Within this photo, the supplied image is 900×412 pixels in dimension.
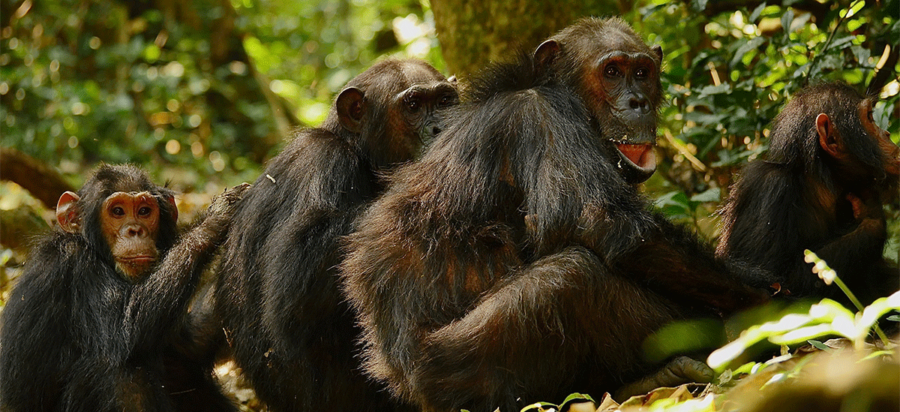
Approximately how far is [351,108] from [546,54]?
1.47m

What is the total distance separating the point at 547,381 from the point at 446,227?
934 mm

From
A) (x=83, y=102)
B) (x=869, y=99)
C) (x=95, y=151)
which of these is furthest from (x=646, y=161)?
(x=95, y=151)

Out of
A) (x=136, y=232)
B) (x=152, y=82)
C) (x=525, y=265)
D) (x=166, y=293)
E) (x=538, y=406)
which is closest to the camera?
(x=538, y=406)

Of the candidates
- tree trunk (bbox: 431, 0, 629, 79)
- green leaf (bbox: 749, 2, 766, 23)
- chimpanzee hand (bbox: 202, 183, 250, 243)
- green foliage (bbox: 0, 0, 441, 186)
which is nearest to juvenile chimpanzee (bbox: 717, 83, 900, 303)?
green leaf (bbox: 749, 2, 766, 23)

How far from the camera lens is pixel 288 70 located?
18.0 m

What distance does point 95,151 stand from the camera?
504 inches

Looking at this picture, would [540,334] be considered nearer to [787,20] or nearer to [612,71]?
[612,71]

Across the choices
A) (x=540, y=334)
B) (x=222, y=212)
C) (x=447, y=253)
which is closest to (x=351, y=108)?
(x=222, y=212)

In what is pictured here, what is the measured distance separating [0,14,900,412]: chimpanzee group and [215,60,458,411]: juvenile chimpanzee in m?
0.01

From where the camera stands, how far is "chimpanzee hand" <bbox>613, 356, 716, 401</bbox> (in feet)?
13.6

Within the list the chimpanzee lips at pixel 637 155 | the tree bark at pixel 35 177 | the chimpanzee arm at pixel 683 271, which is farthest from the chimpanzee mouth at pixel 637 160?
the tree bark at pixel 35 177

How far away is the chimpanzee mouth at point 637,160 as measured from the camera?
478 cm

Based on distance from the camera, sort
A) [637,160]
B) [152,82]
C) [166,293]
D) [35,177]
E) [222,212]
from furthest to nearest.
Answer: [152,82] < [35,177] < [222,212] < [166,293] < [637,160]

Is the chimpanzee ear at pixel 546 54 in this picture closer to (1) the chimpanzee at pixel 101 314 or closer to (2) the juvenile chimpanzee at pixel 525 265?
(2) the juvenile chimpanzee at pixel 525 265
